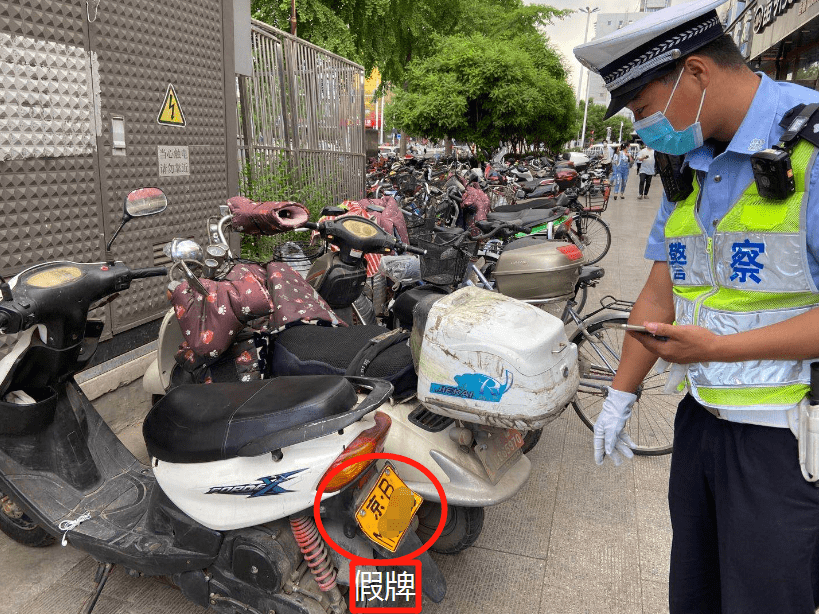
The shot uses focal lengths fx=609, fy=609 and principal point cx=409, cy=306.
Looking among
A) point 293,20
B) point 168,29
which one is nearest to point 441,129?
point 293,20

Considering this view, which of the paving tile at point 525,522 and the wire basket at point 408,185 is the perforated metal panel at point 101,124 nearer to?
the paving tile at point 525,522

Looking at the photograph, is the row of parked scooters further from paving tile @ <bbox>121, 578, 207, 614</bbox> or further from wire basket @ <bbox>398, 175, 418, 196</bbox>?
wire basket @ <bbox>398, 175, 418, 196</bbox>

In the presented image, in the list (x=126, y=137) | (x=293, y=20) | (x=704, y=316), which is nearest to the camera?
(x=704, y=316)

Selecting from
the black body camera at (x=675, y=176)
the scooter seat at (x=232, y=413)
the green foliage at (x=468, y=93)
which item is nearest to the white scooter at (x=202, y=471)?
the scooter seat at (x=232, y=413)

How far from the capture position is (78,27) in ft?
11.2

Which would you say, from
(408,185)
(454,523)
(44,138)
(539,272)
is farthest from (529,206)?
(454,523)

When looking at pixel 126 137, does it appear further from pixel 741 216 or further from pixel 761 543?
pixel 761 543

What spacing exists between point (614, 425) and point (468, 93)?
56.0 ft

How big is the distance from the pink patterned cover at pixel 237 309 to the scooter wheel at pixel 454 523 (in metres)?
0.96

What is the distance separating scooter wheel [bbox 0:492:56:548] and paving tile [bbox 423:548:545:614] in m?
1.69

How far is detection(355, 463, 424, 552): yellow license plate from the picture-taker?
192 centimetres

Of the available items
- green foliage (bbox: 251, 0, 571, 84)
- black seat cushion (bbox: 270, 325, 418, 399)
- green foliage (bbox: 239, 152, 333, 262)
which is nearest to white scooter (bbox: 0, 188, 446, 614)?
black seat cushion (bbox: 270, 325, 418, 399)

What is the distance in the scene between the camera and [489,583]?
2574 mm

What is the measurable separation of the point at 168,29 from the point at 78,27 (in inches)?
33.2
